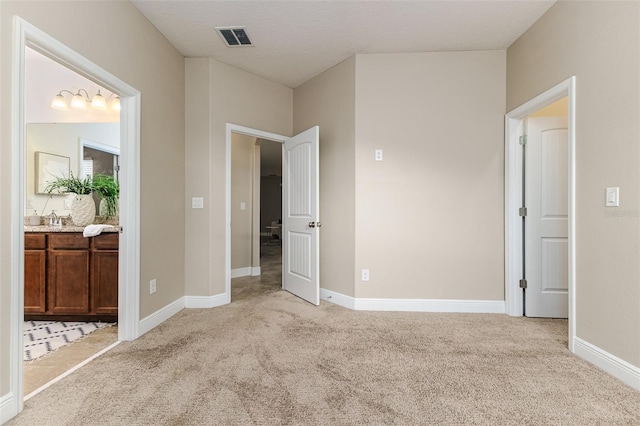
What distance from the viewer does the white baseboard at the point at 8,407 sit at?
4.86 feet

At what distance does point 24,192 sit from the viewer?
158 cm

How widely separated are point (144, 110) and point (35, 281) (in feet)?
6.04

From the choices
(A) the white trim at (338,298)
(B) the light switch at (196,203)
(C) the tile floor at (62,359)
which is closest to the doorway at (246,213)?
(A) the white trim at (338,298)

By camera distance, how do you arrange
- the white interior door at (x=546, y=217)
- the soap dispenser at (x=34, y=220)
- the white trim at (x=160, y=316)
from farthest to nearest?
the soap dispenser at (x=34, y=220)
the white interior door at (x=546, y=217)
the white trim at (x=160, y=316)

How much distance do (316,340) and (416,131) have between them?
2280mm

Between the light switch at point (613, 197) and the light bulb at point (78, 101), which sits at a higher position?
the light bulb at point (78, 101)

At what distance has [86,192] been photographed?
319 cm

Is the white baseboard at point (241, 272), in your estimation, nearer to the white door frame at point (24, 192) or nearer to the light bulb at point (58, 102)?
the white door frame at point (24, 192)

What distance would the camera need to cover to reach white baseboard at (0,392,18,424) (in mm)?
1480

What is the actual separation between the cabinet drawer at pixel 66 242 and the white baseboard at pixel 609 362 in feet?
13.3

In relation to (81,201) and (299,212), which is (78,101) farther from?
(299,212)

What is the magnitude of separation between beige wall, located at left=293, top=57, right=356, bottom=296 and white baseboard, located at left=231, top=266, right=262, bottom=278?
1.81m

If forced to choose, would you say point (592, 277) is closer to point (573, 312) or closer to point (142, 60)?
point (573, 312)

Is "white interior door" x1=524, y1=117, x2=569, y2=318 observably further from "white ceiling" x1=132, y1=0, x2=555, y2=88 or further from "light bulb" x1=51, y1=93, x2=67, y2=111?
"light bulb" x1=51, y1=93, x2=67, y2=111
